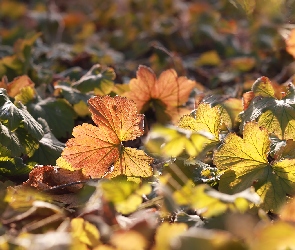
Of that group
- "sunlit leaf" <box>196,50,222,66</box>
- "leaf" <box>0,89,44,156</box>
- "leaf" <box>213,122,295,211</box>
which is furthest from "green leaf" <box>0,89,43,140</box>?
"sunlit leaf" <box>196,50,222,66</box>

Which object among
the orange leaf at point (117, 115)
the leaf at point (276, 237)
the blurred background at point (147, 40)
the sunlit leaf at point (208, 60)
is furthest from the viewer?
the sunlit leaf at point (208, 60)

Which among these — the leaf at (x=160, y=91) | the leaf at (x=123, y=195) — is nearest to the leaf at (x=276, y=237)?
the leaf at (x=123, y=195)

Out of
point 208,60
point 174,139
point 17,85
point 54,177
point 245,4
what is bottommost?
point 208,60

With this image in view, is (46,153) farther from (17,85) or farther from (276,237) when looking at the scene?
(276,237)

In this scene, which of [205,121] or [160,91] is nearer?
[205,121]

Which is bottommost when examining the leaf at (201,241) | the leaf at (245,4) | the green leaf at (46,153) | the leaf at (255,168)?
the green leaf at (46,153)

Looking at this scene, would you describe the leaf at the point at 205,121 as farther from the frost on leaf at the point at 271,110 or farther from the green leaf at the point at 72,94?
the green leaf at the point at 72,94

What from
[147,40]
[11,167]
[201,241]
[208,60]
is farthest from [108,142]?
[147,40]

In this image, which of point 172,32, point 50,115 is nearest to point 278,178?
point 50,115
